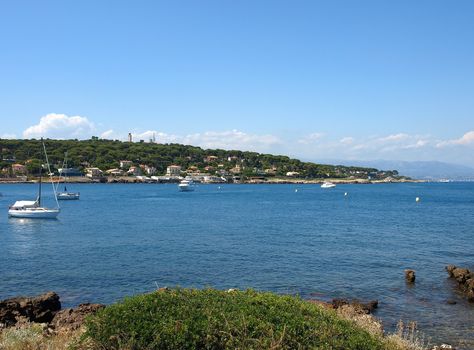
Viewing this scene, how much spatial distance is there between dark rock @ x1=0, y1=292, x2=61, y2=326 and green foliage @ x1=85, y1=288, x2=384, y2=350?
39.1 feet

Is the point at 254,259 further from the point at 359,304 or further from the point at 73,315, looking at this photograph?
the point at 73,315

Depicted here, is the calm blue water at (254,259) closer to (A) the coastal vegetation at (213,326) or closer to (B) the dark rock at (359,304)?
(B) the dark rock at (359,304)

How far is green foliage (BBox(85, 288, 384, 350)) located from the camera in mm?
8055

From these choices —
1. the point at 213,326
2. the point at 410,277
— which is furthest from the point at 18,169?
the point at 213,326

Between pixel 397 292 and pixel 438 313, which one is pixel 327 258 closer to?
pixel 397 292

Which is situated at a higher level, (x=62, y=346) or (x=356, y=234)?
(x=62, y=346)

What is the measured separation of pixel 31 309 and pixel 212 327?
14.5 metres

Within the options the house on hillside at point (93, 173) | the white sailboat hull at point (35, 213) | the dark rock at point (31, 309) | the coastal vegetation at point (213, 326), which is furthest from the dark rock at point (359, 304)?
the house on hillside at point (93, 173)

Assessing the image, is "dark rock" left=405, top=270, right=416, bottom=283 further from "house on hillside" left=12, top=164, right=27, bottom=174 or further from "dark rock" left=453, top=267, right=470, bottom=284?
"house on hillside" left=12, top=164, right=27, bottom=174

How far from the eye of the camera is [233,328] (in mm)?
8336

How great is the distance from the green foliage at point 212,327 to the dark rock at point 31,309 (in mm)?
11915

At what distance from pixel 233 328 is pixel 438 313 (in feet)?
56.4

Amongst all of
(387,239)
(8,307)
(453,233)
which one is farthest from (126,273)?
(453,233)

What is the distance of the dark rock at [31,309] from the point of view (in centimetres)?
1855
